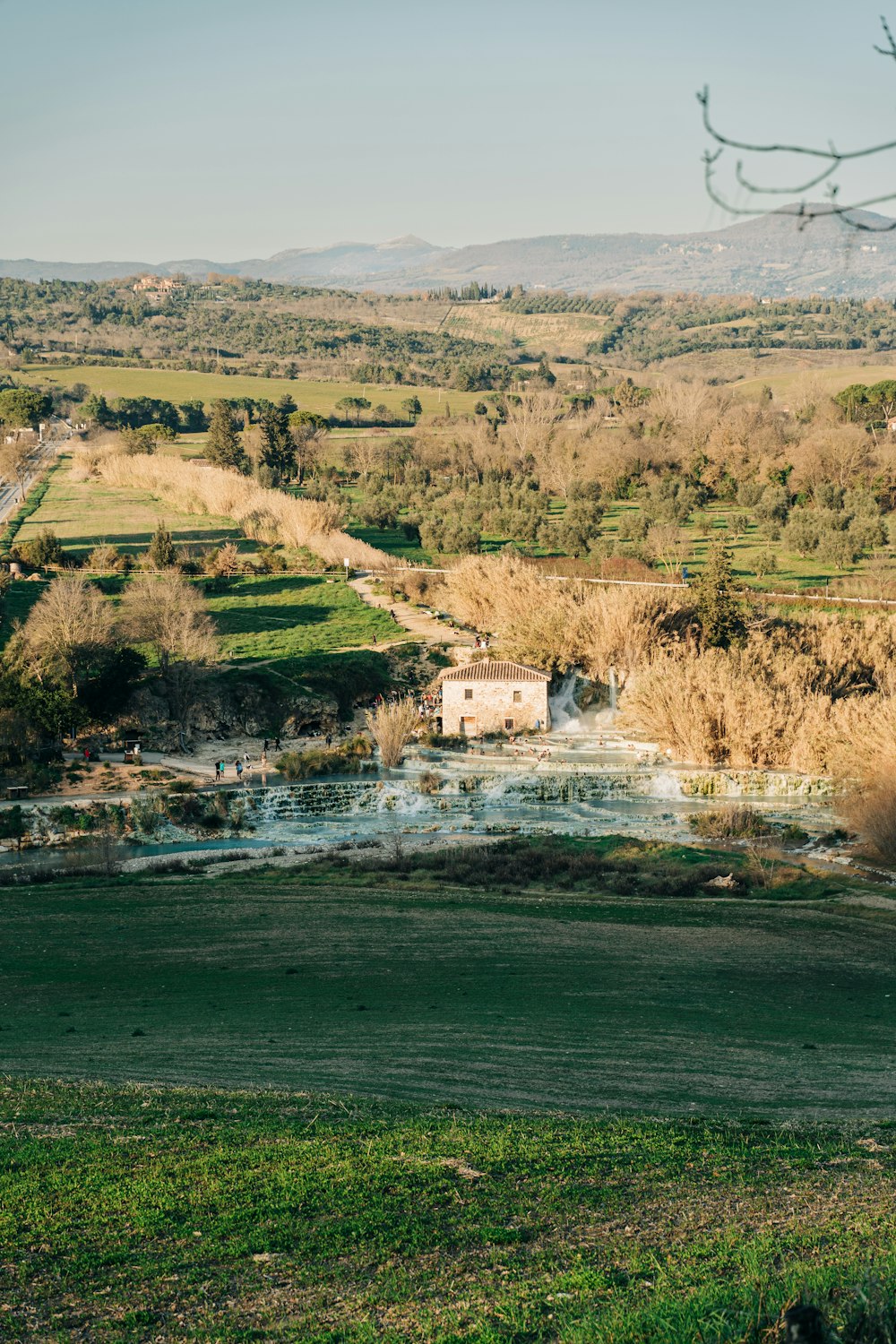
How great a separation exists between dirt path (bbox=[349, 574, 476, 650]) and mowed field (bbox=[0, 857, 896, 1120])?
994 inches

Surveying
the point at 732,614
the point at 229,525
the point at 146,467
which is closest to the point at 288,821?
the point at 732,614

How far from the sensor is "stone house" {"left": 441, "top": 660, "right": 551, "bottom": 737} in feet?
148

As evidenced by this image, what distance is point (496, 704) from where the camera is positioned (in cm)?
4512

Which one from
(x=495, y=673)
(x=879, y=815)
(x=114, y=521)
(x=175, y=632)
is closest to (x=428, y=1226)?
(x=879, y=815)

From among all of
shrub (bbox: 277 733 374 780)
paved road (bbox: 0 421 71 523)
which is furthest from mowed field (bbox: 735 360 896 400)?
shrub (bbox: 277 733 374 780)

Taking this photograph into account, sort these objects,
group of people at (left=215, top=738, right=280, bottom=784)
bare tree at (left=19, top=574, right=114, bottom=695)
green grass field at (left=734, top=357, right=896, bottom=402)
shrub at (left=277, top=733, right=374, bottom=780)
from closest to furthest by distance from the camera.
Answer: group of people at (left=215, top=738, right=280, bottom=784) → shrub at (left=277, top=733, right=374, bottom=780) → bare tree at (left=19, top=574, right=114, bottom=695) → green grass field at (left=734, top=357, right=896, bottom=402)

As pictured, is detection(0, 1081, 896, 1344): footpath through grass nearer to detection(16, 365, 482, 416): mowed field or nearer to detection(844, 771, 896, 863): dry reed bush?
detection(844, 771, 896, 863): dry reed bush

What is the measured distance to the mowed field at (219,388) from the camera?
451 ft

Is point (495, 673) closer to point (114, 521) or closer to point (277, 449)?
point (114, 521)

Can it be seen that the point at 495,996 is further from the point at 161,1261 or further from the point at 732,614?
the point at 732,614

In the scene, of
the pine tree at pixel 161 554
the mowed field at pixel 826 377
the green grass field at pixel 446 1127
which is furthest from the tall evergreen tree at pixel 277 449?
the green grass field at pixel 446 1127

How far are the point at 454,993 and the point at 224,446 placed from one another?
8265cm

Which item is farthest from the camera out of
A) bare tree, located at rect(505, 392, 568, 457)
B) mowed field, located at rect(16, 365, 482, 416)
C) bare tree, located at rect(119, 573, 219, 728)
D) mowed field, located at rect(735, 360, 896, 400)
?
mowed field, located at rect(735, 360, 896, 400)

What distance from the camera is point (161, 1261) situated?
27.9 feet
